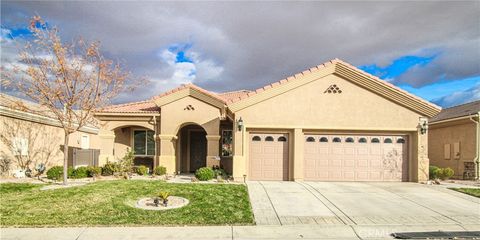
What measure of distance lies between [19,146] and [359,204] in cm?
1576

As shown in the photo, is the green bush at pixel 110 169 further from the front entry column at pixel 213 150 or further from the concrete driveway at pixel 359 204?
the concrete driveway at pixel 359 204

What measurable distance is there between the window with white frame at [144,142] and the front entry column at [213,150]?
417cm

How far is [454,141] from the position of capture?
2114cm

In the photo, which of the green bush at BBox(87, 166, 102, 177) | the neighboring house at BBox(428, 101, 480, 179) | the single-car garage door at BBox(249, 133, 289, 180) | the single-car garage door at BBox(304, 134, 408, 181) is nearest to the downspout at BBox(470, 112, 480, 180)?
the neighboring house at BBox(428, 101, 480, 179)

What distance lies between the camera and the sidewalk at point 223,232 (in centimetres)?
827

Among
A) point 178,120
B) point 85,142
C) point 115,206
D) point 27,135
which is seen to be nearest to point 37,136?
point 27,135

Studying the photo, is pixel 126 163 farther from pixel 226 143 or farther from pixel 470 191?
pixel 470 191

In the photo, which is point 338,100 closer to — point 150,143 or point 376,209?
point 376,209

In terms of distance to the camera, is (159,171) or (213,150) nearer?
(159,171)

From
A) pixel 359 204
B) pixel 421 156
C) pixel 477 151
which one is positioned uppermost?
pixel 477 151

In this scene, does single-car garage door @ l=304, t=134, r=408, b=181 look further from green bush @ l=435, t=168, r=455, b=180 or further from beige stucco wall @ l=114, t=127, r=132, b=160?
beige stucco wall @ l=114, t=127, r=132, b=160

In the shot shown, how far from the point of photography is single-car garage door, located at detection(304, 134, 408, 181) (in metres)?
16.6

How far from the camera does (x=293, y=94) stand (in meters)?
16.5

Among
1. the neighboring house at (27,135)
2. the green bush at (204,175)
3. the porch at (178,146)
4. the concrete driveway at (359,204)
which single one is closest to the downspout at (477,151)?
the concrete driveway at (359,204)
